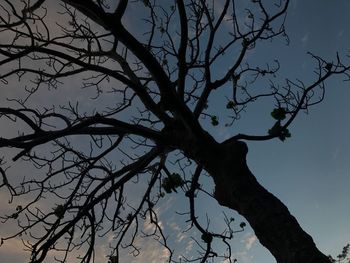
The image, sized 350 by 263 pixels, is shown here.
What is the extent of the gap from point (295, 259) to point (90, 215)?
269 centimetres

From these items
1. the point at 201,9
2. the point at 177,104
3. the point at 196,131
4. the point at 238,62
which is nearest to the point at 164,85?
the point at 177,104

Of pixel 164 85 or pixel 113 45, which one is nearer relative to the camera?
pixel 164 85

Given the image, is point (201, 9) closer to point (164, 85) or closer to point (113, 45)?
point (113, 45)

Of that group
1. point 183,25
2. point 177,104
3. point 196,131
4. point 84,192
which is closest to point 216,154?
point 196,131

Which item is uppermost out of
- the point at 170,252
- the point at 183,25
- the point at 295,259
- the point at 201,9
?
the point at 201,9

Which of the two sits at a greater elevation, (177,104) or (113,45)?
(113,45)

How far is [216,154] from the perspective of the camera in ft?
16.2

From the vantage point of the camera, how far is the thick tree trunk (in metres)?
3.65

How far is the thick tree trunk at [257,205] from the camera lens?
12.0 feet

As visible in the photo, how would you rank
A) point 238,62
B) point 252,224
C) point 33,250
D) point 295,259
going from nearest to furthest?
point 295,259 < point 252,224 < point 33,250 < point 238,62

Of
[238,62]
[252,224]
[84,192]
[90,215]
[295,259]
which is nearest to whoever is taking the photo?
[295,259]

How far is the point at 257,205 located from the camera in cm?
417

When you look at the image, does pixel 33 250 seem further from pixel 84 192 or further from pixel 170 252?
pixel 170 252

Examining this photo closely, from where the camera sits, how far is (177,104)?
200 inches
